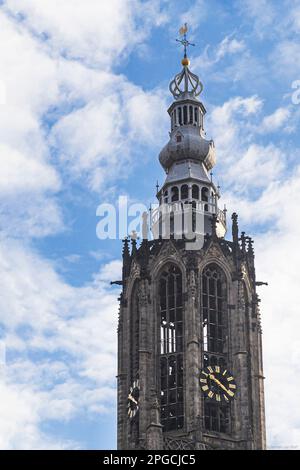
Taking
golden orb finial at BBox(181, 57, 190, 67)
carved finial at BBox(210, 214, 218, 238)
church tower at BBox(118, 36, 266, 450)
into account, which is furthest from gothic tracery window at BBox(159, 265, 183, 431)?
golden orb finial at BBox(181, 57, 190, 67)

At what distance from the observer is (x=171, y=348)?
336 ft

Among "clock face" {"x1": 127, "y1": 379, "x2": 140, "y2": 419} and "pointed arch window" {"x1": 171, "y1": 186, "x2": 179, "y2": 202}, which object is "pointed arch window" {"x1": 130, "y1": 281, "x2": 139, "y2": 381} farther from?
"pointed arch window" {"x1": 171, "y1": 186, "x2": 179, "y2": 202}

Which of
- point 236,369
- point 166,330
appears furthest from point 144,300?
point 236,369

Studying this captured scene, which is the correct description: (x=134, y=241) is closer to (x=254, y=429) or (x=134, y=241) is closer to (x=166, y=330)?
(x=166, y=330)

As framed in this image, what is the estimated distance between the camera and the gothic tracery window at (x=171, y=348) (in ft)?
326

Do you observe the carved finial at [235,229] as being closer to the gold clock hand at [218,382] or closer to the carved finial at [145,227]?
the carved finial at [145,227]

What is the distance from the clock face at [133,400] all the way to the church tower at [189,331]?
0.09 metres

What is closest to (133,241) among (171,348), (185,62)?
(171,348)

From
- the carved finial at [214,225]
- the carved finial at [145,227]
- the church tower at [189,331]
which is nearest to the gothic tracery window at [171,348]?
Result: the church tower at [189,331]

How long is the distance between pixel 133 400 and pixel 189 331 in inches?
273

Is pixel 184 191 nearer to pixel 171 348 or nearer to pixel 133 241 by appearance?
pixel 133 241

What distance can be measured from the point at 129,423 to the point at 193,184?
70.4ft

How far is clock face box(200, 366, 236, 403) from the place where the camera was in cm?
9938

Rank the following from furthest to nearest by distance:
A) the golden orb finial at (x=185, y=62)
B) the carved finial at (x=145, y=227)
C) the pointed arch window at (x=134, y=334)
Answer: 1. the golden orb finial at (x=185, y=62)
2. the carved finial at (x=145, y=227)
3. the pointed arch window at (x=134, y=334)
